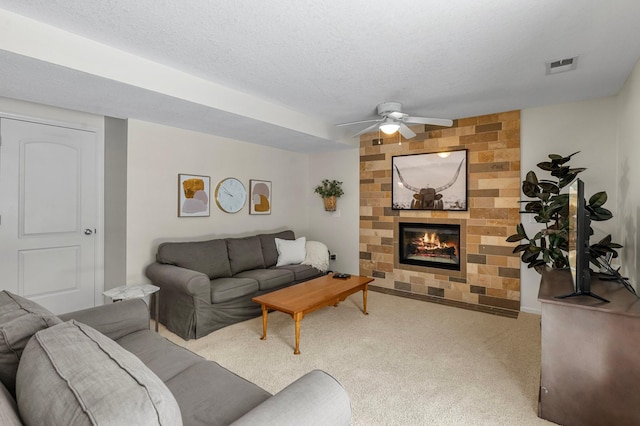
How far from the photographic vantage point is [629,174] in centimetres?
286

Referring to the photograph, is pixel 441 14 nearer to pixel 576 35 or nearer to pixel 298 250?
pixel 576 35

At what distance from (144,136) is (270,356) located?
9.10ft

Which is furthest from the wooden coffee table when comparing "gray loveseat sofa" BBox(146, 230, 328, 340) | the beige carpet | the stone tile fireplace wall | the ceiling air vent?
the ceiling air vent

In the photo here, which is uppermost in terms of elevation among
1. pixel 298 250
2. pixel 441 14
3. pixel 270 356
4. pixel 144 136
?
pixel 441 14

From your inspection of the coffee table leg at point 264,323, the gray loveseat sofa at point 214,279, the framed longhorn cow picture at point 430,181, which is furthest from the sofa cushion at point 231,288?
the framed longhorn cow picture at point 430,181

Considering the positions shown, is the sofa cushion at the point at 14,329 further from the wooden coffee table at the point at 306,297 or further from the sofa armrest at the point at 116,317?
the wooden coffee table at the point at 306,297

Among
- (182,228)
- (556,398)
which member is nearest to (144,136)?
(182,228)

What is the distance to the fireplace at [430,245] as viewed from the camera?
4.40m

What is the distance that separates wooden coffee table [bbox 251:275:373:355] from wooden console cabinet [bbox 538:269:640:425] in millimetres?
1740

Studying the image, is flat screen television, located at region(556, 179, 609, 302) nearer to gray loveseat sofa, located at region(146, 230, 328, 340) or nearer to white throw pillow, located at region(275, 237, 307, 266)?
gray loveseat sofa, located at region(146, 230, 328, 340)

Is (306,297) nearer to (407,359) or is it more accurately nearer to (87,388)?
(407,359)

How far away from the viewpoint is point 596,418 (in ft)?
6.02

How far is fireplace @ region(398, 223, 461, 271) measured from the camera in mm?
4402

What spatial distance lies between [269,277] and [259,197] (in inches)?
61.2
